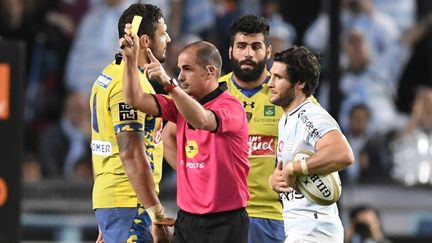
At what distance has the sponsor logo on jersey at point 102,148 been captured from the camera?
826 cm

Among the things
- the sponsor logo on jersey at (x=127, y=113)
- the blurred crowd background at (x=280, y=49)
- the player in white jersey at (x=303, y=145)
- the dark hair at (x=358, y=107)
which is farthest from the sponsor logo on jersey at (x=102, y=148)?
the dark hair at (x=358, y=107)

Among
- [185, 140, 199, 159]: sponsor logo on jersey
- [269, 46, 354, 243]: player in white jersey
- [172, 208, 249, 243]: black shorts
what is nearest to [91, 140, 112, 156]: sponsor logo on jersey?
[185, 140, 199, 159]: sponsor logo on jersey

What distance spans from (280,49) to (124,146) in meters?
6.55

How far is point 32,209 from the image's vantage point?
44.9 ft

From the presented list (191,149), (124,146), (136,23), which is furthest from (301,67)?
(124,146)

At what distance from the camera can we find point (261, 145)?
358 inches

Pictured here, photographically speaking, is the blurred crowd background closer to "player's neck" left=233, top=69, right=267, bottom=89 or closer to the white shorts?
"player's neck" left=233, top=69, right=267, bottom=89

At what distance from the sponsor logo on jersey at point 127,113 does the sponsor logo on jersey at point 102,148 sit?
29cm

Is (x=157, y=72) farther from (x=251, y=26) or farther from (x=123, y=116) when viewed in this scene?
(x=251, y=26)

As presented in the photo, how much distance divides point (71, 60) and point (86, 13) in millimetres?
630

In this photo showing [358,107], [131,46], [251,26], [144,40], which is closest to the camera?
[131,46]

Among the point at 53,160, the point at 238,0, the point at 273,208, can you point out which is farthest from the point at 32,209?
the point at 273,208

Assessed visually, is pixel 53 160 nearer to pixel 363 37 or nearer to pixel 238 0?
pixel 238 0

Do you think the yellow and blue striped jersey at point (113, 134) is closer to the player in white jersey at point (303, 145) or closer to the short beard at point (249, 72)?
the player in white jersey at point (303, 145)
